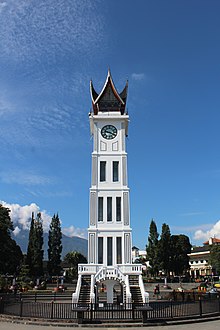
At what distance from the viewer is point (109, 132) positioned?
36844 mm

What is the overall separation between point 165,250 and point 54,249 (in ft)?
87.3

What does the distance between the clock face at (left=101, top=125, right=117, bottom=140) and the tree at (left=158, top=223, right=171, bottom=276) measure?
142ft

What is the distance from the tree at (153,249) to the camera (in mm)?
73938

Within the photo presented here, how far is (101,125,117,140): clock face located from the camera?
36656 mm

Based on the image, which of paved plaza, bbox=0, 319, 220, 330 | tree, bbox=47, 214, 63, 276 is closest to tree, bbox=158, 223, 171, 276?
tree, bbox=47, 214, 63, 276

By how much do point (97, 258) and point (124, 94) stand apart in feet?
61.6

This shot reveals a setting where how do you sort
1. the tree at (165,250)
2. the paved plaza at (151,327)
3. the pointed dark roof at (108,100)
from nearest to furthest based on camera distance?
the paved plaza at (151,327)
the pointed dark roof at (108,100)
the tree at (165,250)

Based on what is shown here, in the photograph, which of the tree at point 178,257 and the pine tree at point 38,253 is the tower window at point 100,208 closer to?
the tree at point 178,257

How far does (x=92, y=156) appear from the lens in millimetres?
35656

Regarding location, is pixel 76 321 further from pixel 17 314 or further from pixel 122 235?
pixel 122 235

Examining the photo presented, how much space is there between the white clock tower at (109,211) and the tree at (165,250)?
137ft

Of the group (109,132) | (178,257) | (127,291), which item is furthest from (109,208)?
(178,257)

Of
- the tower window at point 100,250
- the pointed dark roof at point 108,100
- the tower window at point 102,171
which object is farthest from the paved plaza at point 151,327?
the pointed dark roof at point 108,100

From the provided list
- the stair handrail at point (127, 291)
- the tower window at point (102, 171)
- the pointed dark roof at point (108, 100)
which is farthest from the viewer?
the pointed dark roof at point (108, 100)
